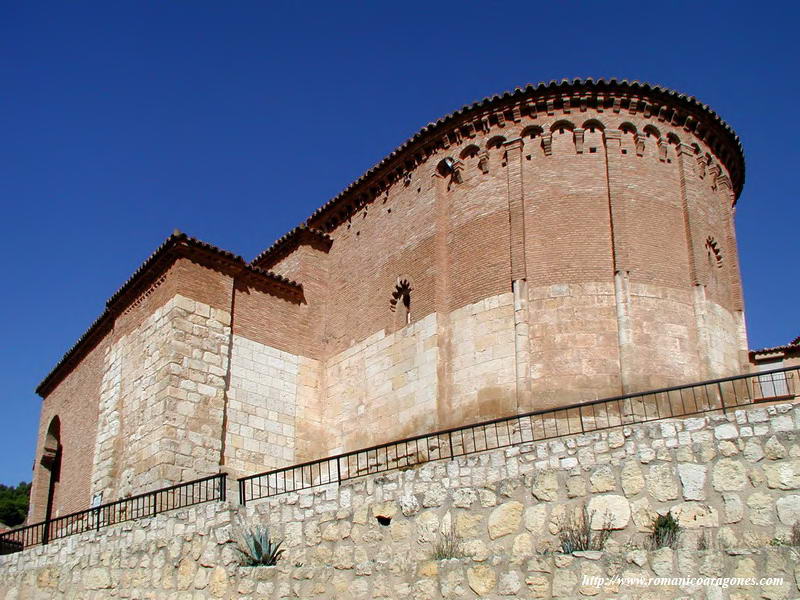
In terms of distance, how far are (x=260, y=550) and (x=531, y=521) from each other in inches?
151

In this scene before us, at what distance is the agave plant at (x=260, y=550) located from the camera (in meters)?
11.9

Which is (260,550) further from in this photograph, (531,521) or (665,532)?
(665,532)

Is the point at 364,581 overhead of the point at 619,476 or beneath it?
beneath

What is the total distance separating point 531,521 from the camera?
10.5 m

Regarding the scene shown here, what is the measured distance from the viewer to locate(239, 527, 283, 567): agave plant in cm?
Result: 1195

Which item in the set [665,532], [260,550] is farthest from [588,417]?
[260,550]

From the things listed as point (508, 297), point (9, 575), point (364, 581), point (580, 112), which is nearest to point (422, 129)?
point (580, 112)

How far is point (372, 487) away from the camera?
1179 centimetres

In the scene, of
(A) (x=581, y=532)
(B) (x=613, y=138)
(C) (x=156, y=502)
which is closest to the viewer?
(A) (x=581, y=532)

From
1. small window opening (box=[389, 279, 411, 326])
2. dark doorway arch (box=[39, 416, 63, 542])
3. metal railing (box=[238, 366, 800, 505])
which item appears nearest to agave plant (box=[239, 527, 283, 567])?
metal railing (box=[238, 366, 800, 505])

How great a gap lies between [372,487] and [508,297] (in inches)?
227

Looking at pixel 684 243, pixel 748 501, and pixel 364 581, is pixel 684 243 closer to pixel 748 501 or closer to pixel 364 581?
pixel 748 501

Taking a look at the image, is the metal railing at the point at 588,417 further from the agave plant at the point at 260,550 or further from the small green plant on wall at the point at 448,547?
the small green plant on wall at the point at 448,547

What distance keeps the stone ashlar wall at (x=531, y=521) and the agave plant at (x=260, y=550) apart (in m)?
0.14
